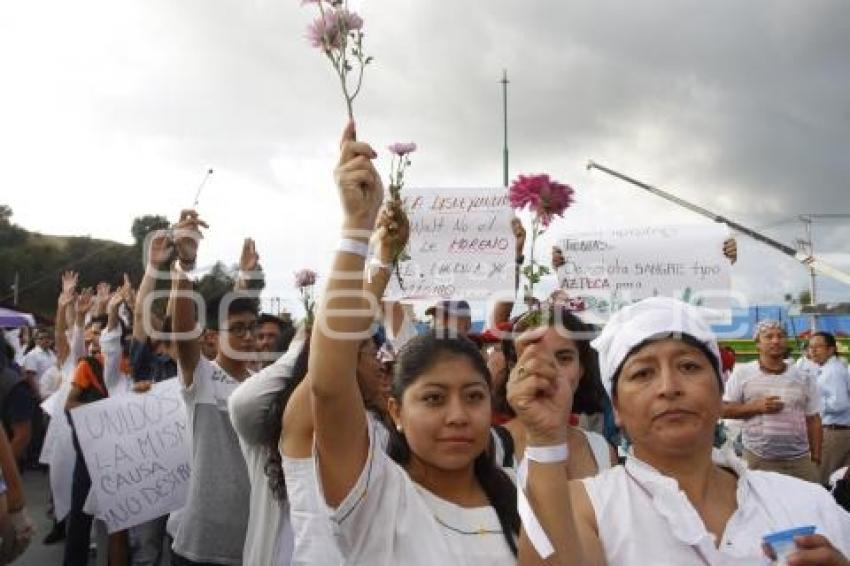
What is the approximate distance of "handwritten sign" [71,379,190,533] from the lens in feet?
15.8

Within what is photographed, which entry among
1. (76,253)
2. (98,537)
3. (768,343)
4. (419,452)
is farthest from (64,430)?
(76,253)

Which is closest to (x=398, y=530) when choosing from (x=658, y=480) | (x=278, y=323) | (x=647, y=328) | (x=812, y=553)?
(x=658, y=480)

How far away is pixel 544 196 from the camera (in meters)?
3.08

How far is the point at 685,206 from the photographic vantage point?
20812 mm

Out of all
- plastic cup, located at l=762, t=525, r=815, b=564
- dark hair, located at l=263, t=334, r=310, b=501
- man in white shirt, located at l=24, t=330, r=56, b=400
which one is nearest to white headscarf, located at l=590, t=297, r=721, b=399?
plastic cup, located at l=762, t=525, r=815, b=564

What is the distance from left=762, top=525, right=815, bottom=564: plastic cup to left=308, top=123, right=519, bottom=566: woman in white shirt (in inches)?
24.8

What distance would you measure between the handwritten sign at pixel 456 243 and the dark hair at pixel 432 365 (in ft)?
7.97


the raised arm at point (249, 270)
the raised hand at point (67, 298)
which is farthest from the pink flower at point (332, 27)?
the raised hand at point (67, 298)

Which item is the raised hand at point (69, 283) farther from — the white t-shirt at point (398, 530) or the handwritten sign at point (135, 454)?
the white t-shirt at point (398, 530)

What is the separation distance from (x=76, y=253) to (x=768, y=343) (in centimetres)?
5258

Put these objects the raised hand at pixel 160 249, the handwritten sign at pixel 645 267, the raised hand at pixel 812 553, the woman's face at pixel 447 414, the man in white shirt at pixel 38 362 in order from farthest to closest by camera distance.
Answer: the man in white shirt at pixel 38 362 → the handwritten sign at pixel 645 267 → the raised hand at pixel 160 249 → the woman's face at pixel 447 414 → the raised hand at pixel 812 553

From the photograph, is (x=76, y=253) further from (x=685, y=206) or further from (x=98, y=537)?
(x=98, y=537)

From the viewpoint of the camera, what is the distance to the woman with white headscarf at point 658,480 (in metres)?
1.65

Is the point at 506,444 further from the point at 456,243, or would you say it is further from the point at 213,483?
the point at 456,243
